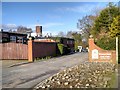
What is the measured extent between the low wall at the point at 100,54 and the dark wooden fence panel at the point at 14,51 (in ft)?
27.5

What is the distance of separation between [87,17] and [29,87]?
51736mm

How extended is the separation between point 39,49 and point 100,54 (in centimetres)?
963

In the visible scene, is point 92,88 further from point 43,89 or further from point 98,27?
point 98,27

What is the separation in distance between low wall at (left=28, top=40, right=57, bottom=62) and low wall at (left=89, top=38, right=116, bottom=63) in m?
7.19

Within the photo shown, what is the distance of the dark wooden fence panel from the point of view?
105ft

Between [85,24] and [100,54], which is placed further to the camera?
[85,24]

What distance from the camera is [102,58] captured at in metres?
27.4

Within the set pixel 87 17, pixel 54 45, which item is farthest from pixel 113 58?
pixel 87 17

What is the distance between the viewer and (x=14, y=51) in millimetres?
32438

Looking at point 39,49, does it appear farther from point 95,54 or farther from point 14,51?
point 95,54

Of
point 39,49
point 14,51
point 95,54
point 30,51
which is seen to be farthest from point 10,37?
point 95,54

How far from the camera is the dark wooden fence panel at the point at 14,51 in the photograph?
3196 centimetres

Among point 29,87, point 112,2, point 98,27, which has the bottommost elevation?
point 29,87

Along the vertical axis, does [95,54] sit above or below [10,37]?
below
